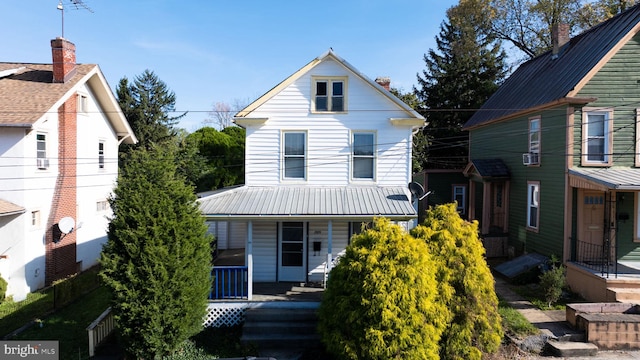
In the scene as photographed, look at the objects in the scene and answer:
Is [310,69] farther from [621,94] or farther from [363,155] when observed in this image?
[621,94]

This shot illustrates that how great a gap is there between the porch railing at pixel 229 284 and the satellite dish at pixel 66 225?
318 inches

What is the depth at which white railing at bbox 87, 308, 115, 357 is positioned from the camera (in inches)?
374

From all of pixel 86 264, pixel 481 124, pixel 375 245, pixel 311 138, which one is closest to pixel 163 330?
pixel 375 245

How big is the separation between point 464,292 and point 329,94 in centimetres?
838

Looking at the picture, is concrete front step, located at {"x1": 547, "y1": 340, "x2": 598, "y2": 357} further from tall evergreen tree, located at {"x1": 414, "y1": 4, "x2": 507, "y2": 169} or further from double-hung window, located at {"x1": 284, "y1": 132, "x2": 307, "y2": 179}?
tall evergreen tree, located at {"x1": 414, "y1": 4, "x2": 507, "y2": 169}

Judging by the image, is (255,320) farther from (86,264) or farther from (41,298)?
(86,264)

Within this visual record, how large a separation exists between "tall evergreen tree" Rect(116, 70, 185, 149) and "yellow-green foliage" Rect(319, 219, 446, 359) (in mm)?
27593

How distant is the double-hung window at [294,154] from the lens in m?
14.0

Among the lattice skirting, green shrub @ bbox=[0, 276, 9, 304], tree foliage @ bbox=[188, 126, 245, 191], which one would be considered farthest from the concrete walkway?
tree foliage @ bbox=[188, 126, 245, 191]

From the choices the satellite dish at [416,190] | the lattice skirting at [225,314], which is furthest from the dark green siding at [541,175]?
the lattice skirting at [225,314]

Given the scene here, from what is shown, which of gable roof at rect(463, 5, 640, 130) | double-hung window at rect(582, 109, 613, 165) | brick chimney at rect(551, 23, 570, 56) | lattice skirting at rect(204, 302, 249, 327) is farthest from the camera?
brick chimney at rect(551, 23, 570, 56)

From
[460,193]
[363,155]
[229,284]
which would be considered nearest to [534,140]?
[363,155]

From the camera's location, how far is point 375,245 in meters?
8.36

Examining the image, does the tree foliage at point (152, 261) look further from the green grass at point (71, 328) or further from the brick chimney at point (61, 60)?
the brick chimney at point (61, 60)
